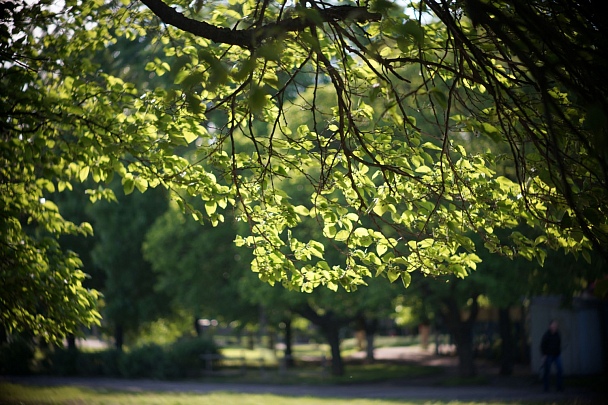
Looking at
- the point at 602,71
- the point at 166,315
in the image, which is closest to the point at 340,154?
the point at 602,71

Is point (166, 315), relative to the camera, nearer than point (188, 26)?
No

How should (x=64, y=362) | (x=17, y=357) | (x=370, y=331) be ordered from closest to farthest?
(x=17, y=357) → (x=64, y=362) → (x=370, y=331)

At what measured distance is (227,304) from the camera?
2961 cm

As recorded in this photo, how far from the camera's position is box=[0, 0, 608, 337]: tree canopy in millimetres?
4684

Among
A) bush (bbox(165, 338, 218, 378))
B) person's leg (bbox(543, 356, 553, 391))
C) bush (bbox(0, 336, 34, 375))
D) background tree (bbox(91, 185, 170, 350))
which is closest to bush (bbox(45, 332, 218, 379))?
bush (bbox(165, 338, 218, 378))

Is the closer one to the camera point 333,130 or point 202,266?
point 333,130

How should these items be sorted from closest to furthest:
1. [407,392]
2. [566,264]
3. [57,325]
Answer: [57,325], [566,264], [407,392]

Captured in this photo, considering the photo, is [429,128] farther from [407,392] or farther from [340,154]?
[340,154]

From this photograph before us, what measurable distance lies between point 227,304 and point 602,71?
25917 millimetres

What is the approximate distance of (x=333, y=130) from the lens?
24.4ft

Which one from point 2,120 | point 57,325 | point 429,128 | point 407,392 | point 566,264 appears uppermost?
point 429,128

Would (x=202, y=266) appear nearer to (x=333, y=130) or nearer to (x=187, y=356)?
(x=187, y=356)

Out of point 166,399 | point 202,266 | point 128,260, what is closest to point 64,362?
point 128,260

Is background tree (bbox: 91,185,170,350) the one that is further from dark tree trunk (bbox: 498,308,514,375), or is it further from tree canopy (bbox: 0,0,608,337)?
tree canopy (bbox: 0,0,608,337)
